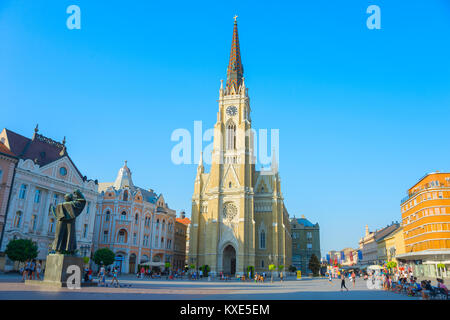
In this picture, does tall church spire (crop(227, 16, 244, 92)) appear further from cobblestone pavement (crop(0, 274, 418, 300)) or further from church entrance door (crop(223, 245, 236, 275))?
cobblestone pavement (crop(0, 274, 418, 300))

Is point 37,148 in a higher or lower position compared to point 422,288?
higher

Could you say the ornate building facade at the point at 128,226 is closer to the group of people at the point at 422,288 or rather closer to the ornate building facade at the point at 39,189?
the ornate building facade at the point at 39,189

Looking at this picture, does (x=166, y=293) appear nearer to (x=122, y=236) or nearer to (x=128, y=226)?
(x=128, y=226)

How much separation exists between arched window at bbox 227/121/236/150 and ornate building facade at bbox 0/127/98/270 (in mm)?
29930

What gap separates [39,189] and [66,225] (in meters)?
27.4

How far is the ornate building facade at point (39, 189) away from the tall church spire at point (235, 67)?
39746 mm

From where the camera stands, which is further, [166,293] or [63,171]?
[63,171]

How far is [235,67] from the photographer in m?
79.4

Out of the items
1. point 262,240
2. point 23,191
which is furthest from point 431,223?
point 23,191

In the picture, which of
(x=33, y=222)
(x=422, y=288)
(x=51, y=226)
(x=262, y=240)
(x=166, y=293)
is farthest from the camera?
(x=262, y=240)

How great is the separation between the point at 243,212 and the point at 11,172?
3747 centimetres
